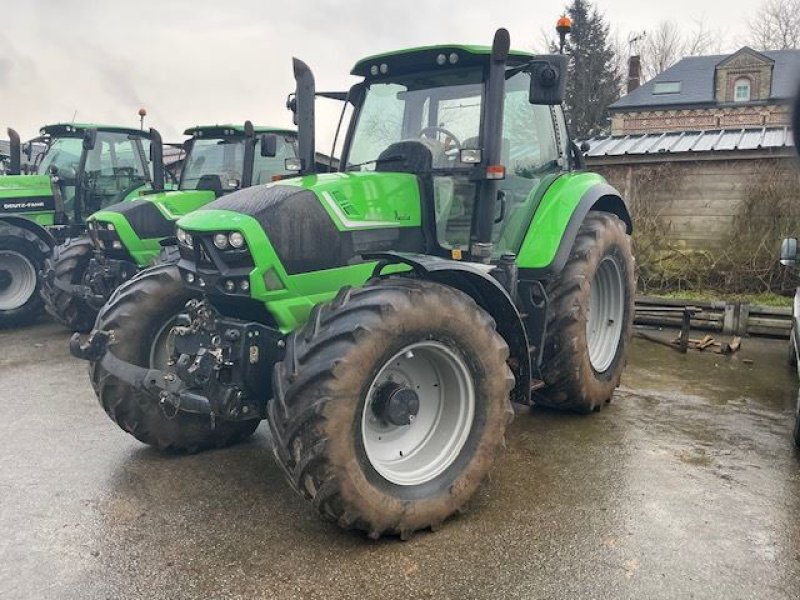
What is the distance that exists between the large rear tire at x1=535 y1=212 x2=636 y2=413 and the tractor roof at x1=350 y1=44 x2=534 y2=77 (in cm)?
137

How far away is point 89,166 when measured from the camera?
9078mm

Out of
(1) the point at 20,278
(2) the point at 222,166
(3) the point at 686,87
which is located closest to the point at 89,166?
(1) the point at 20,278

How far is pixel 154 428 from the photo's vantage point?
13.3 ft

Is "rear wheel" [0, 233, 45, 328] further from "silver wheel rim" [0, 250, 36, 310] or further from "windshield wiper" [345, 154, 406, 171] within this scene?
"windshield wiper" [345, 154, 406, 171]

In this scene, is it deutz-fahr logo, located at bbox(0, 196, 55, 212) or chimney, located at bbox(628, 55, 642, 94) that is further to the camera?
chimney, located at bbox(628, 55, 642, 94)

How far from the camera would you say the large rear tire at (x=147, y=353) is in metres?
3.92

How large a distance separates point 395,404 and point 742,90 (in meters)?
31.4

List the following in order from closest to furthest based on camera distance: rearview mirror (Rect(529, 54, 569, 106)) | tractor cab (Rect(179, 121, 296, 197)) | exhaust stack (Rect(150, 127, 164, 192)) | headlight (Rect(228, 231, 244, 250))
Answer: headlight (Rect(228, 231, 244, 250))
rearview mirror (Rect(529, 54, 569, 106))
tractor cab (Rect(179, 121, 296, 197))
exhaust stack (Rect(150, 127, 164, 192))

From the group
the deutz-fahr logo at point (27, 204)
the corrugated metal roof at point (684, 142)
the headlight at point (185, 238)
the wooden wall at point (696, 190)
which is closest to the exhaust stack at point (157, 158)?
the deutz-fahr logo at point (27, 204)

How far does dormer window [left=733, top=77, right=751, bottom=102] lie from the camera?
2938 centimetres

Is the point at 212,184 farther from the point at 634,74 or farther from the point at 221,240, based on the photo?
the point at 634,74

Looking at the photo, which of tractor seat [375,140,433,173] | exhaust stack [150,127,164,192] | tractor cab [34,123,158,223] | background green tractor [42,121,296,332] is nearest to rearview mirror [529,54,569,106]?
tractor seat [375,140,433,173]

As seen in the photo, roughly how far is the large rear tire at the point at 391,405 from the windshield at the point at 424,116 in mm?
1193

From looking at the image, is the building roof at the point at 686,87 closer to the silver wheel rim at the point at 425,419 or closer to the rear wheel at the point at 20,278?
the rear wheel at the point at 20,278
